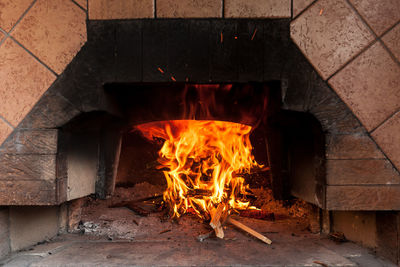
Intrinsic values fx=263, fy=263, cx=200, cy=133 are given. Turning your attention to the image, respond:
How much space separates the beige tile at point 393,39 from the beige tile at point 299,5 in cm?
49

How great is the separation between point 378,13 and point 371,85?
42 centimetres

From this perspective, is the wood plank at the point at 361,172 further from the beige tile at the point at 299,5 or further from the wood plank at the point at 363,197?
the beige tile at the point at 299,5

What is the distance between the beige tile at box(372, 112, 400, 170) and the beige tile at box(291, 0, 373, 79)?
1.46 ft

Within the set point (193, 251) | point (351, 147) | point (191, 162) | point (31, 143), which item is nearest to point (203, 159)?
point (191, 162)

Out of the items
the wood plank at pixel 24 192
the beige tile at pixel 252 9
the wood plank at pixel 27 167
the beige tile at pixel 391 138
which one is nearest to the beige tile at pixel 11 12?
the wood plank at pixel 27 167

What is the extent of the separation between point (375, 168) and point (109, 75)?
1681mm

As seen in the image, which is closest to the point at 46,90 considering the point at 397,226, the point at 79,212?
the point at 79,212

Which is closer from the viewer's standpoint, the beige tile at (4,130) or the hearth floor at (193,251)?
the hearth floor at (193,251)

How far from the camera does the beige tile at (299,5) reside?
1.55 m

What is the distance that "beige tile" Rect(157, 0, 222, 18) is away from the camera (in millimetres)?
1564

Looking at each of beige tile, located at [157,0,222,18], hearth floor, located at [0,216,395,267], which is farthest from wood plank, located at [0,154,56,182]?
beige tile, located at [157,0,222,18]

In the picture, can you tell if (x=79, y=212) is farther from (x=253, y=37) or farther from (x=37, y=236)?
(x=253, y=37)

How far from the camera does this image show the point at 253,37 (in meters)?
1.56

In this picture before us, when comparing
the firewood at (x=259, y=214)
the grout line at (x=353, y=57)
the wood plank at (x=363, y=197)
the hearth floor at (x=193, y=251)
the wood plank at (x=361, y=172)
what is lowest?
the hearth floor at (x=193, y=251)
